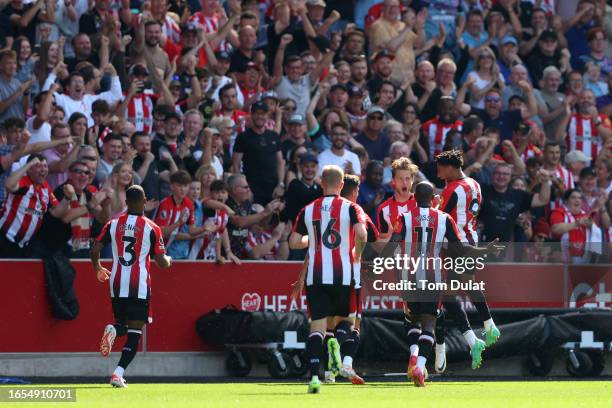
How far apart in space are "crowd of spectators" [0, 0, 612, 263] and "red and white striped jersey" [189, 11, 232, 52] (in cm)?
4

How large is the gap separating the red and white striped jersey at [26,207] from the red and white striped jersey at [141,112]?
2.66 meters

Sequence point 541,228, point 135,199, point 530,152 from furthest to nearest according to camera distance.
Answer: point 530,152 < point 541,228 < point 135,199

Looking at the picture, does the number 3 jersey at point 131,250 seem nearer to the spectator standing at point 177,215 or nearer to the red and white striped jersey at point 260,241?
the spectator standing at point 177,215

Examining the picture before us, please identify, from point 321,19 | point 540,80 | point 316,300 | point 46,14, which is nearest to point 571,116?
point 540,80

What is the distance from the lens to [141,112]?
1970cm

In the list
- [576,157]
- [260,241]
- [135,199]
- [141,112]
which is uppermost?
[141,112]

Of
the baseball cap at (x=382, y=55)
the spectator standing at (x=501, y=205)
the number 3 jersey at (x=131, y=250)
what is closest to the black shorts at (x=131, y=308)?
the number 3 jersey at (x=131, y=250)

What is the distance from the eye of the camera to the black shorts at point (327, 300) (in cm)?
1408

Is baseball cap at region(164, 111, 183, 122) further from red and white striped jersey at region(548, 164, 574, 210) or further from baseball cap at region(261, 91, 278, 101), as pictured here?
red and white striped jersey at region(548, 164, 574, 210)

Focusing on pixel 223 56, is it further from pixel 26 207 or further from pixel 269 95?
pixel 26 207

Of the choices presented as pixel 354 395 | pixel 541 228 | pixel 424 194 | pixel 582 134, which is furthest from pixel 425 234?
pixel 582 134

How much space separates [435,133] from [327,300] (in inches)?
312

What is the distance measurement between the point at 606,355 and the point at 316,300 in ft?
19.9

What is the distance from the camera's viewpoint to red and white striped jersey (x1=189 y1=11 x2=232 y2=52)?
22000 mm
